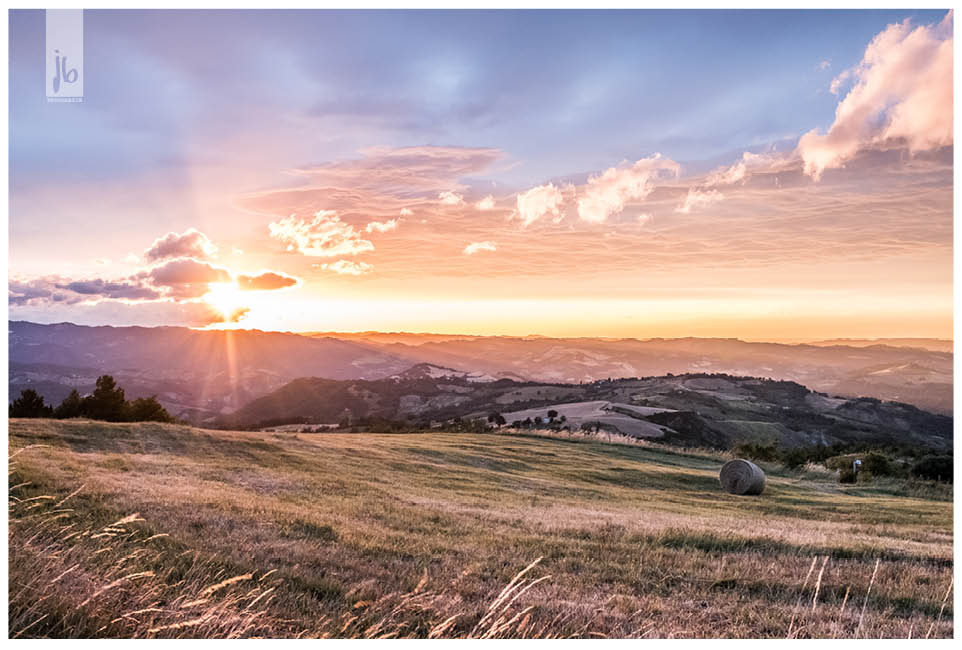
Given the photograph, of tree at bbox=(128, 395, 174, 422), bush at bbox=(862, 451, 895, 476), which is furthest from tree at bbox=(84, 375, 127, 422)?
bush at bbox=(862, 451, 895, 476)

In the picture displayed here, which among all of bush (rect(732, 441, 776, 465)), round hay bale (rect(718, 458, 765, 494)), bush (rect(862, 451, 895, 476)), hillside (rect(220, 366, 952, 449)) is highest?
round hay bale (rect(718, 458, 765, 494))

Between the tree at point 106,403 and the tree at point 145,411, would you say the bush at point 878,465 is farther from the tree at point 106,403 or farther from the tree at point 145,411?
the tree at point 106,403

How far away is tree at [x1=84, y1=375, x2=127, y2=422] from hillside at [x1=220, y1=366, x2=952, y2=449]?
58.3 meters

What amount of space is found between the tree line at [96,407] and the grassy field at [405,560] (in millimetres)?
17402

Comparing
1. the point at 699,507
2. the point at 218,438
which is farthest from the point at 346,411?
the point at 699,507

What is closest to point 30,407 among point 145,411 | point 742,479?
point 145,411

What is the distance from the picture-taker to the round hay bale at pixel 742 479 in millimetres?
32969

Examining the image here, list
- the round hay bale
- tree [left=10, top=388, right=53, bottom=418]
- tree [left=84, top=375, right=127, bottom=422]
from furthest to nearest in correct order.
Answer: tree [left=84, top=375, right=127, bottom=422] < tree [left=10, top=388, right=53, bottom=418] < the round hay bale

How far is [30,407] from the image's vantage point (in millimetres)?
42281

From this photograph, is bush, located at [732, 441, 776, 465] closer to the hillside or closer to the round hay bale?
the round hay bale

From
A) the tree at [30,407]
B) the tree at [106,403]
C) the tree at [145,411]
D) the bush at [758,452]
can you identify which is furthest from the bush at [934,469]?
the tree at [30,407]

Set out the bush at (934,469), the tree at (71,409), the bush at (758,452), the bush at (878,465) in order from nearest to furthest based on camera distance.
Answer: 1. the bush at (934,469)
2. the tree at (71,409)
3. the bush at (878,465)
4. the bush at (758,452)

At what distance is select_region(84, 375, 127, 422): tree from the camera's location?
4178cm

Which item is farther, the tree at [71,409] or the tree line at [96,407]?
the tree at [71,409]
